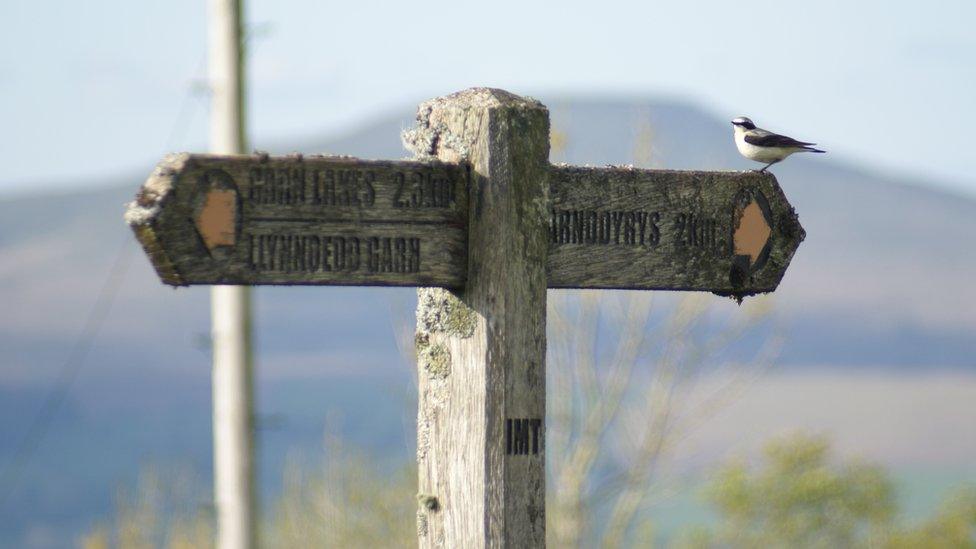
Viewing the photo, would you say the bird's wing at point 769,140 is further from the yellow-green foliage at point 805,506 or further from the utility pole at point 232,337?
the yellow-green foliage at point 805,506

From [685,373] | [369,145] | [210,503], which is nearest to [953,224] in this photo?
[369,145]

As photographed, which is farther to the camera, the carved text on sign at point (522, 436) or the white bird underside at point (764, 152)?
the white bird underside at point (764, 152)

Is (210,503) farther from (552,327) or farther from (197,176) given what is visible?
Answer: (552,327)

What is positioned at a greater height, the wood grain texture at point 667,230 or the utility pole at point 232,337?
the wood grain texture at point 667,230

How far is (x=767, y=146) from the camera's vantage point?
438 cm

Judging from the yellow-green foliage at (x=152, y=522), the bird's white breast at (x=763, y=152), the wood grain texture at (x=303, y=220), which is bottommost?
the yellow-green foliage at (x=152, y=522)

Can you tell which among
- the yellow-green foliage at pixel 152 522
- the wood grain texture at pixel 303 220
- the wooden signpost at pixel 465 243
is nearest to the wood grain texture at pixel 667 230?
the wooden signpost at pixel 465 243

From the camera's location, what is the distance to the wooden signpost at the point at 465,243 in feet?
8.59

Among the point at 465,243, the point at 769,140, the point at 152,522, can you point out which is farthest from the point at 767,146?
the point at 152,522

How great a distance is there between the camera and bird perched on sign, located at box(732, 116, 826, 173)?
4.33 meters

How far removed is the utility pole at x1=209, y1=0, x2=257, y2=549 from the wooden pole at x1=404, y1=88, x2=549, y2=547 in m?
4.16

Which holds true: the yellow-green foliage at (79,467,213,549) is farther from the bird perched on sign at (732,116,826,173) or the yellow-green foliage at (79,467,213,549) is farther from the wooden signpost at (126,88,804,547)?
Answer: the wooden signpost at (126,88,804,547)

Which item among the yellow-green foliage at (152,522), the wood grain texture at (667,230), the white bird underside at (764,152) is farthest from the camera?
the yellow-green foliage at (152,522)

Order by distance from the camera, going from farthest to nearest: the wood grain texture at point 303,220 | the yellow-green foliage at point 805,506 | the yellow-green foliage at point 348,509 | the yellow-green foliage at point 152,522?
the yellow-green foliage at point 805,506, the yellow-green foliage at point 348,509, the yellow-green foliage at point 152,522, the wood grain texture at point 303,220
